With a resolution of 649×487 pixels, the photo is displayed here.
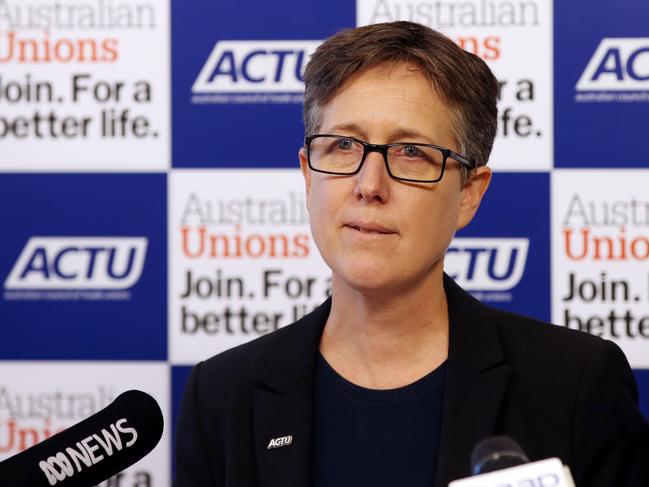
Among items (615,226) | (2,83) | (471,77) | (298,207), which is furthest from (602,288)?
(2,83)

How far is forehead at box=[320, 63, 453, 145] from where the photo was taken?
1.20 metres

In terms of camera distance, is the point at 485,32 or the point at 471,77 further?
the point at 485,32

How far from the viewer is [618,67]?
2.19 metres

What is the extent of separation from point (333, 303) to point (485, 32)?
1057 mm

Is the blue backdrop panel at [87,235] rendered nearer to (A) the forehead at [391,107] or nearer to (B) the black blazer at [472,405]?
(B) the black blazer at [472,405]

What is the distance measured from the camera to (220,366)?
4.52ft

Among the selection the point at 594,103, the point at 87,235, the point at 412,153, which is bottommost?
the point at 87,235

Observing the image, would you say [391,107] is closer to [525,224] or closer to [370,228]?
[370,228]

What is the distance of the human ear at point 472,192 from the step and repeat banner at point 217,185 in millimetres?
888

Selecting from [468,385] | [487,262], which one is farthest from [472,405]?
[487,262]

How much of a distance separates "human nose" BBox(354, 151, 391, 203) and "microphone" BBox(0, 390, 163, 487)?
1.17ft

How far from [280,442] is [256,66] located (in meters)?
1.20

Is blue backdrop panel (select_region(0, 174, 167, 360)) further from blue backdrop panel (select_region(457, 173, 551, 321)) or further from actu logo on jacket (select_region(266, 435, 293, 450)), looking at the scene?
actu logo on jacket (select_region(266, 435, 293, 450))

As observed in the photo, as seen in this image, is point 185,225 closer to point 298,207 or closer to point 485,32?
point 298,207
